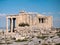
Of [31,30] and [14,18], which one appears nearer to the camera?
[31,30]

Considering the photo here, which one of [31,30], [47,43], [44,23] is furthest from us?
[44,23]

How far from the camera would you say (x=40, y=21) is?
35062 millimetres

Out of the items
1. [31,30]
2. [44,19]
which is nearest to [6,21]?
[44,19]

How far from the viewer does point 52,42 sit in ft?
43.4

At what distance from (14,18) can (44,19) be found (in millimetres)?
4774

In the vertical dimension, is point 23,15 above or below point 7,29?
above

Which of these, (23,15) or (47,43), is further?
(23,15)

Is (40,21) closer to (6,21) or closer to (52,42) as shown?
(6,21)

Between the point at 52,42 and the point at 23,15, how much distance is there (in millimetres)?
21705

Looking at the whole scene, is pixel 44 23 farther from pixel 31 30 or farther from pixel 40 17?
pixel 31 30

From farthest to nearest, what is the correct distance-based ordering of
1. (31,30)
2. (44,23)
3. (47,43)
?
(44,23) < (31,30) < (47,43)

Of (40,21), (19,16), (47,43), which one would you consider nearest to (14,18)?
(19,16)

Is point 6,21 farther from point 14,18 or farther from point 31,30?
point 31,30

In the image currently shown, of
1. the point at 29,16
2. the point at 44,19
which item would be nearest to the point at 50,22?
the point at 44,19
